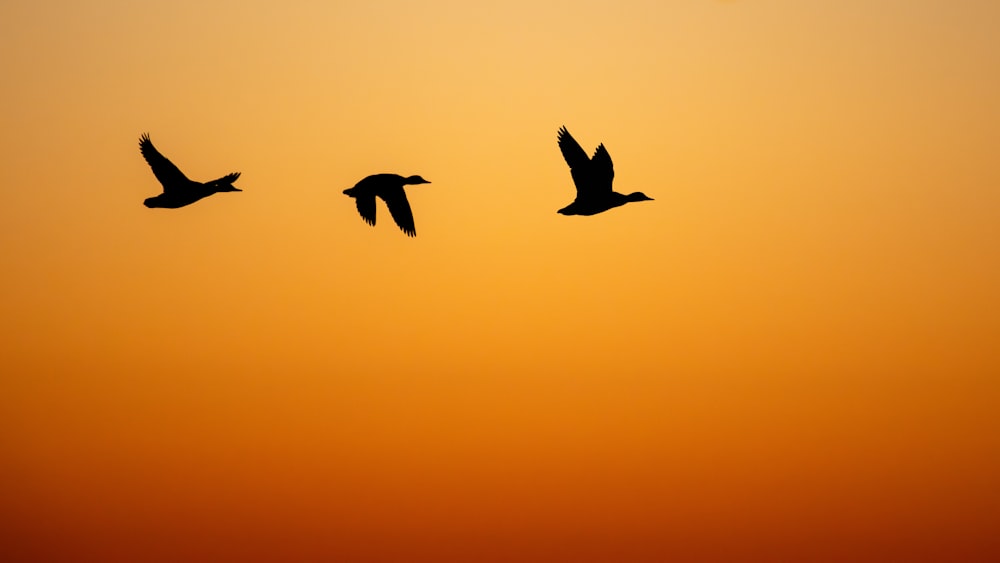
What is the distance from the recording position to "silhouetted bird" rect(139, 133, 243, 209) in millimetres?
27891

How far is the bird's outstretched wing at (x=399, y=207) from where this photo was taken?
29.0m

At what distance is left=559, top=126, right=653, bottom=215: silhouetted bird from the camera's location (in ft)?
88.7

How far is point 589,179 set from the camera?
2736 centimetres

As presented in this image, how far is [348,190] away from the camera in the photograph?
2853cm

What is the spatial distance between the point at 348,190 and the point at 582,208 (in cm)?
460

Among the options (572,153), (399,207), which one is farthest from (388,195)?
(572,153)

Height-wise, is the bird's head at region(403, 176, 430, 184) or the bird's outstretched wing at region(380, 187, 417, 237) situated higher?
the bird's head at region(403, 176, 430, 184)

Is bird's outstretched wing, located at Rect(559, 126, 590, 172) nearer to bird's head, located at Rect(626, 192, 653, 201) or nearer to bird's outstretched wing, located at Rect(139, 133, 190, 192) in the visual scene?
bird's head, located at Rect(626, 192, 653, 201)

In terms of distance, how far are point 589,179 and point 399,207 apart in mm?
4053

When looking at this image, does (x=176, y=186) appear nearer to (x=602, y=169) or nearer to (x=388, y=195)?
(x=388, y=195)

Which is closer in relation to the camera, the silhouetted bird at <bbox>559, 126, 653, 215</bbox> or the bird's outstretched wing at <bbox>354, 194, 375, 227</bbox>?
the silhouetted bird at <bbox>559, 126, 653, 215</bbox>

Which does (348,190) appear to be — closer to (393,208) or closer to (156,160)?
(393,208)

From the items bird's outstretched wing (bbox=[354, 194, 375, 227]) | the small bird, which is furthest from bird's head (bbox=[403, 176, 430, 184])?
bird's outstretched wing (bbox=[354, 194, 375, 227])

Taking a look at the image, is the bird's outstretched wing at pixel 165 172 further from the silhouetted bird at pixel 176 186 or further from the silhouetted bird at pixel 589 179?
the silhouetted bird at pixel 589 179
